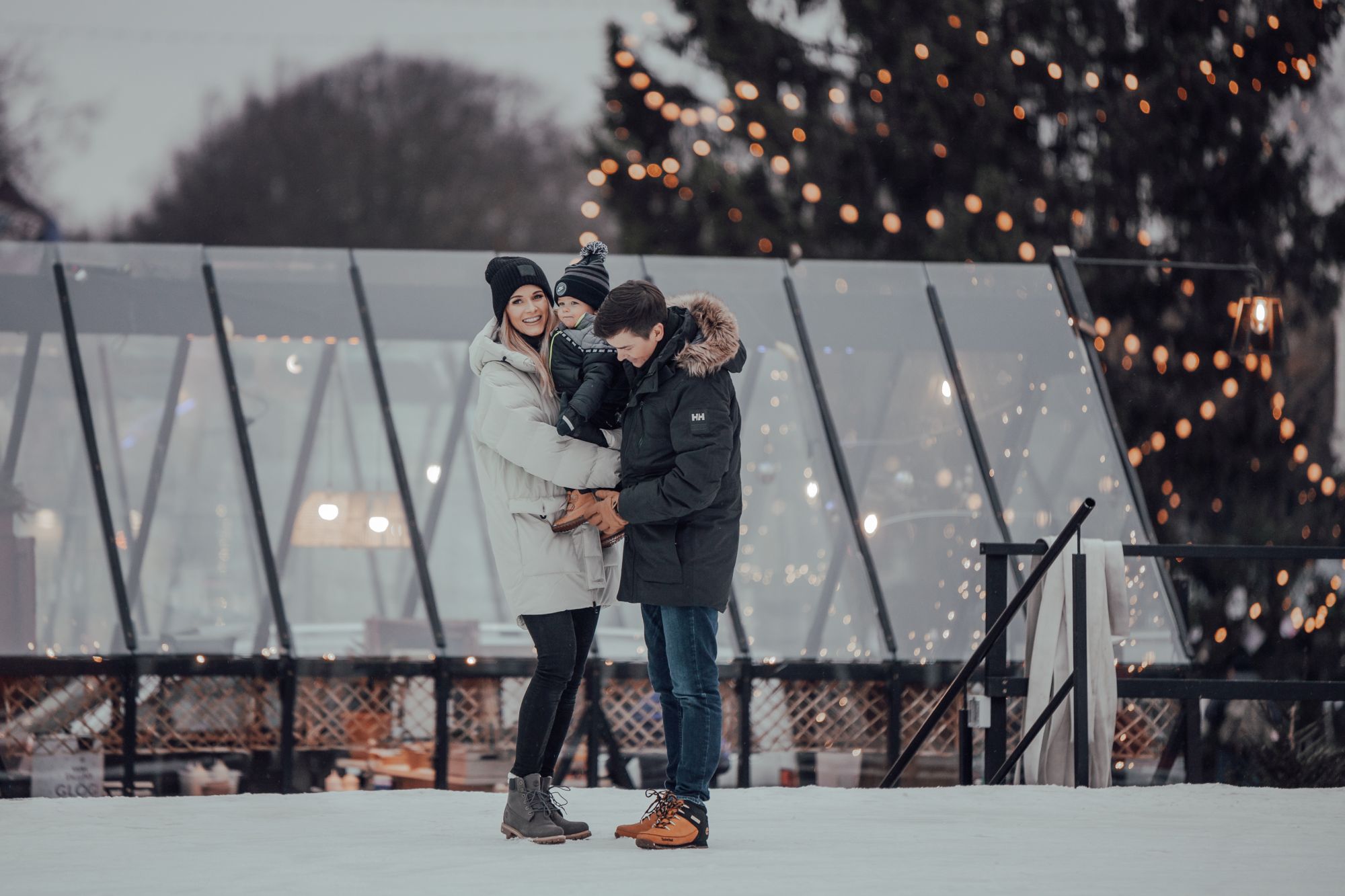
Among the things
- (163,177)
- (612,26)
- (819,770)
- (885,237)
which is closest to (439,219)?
(163,177)

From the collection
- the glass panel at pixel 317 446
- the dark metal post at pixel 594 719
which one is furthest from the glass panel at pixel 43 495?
the dark metal post at pixel 594 719

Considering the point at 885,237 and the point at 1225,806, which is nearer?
the point at 1225,806

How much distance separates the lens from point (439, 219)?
2145 centimetres

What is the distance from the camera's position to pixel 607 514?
3340 mm

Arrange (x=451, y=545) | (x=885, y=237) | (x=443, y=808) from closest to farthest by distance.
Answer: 1. (x=443, y=808)
2. (x=451, y=545)
3. (x=885, y=237)

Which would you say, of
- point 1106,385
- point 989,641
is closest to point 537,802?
point 989,641

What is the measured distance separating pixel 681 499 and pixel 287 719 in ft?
12.4

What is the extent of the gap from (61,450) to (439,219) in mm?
14892

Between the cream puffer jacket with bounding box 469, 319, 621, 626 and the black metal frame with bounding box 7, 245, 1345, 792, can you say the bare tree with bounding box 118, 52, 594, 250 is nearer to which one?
the black metal frame with bounding box 7, 245, 1345, 792

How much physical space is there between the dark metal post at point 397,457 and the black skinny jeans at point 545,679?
10.9ft

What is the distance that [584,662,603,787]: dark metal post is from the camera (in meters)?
6.54

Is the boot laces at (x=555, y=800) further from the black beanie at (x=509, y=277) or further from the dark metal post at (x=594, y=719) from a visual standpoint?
the dark metal post at (x=594, y=719)

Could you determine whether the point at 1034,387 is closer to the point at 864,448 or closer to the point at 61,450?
the point at 864,448

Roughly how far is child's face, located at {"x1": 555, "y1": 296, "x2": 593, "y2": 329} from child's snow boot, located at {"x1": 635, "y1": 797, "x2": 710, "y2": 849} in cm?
111
